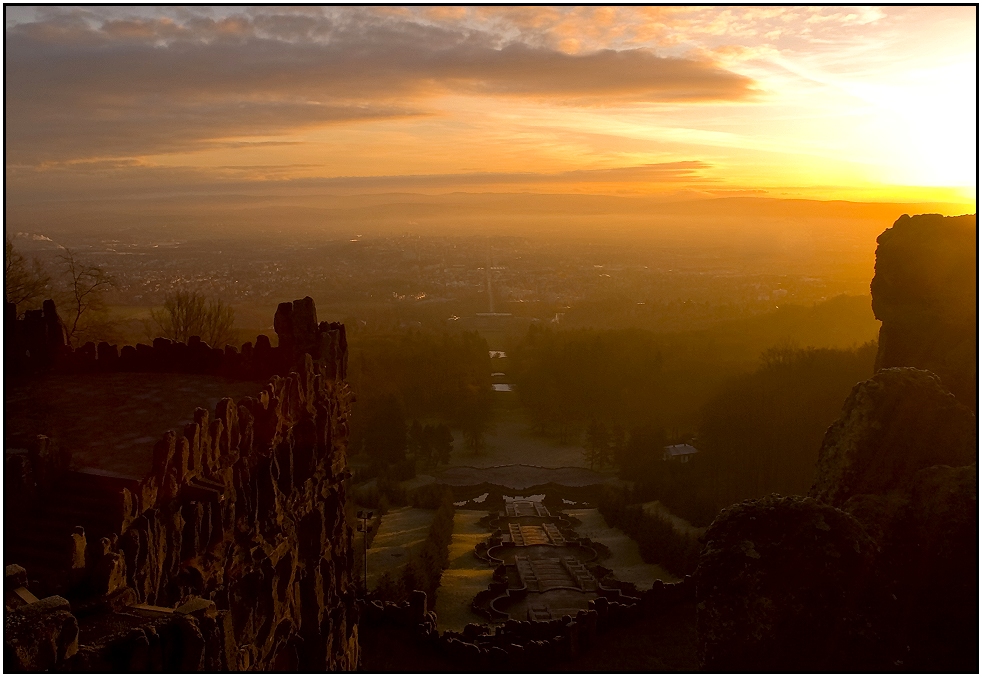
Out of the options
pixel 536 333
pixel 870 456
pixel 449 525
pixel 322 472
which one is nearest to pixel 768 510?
pixel 870 456

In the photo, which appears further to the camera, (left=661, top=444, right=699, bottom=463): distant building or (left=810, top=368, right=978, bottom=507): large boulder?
(left=661, top=444, right=699, bottom=463): distant building

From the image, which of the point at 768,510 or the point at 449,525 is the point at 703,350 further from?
the point at 768,510

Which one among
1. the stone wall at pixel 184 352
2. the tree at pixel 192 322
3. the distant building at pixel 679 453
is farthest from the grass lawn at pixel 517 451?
the stone wall at pixel 184 352

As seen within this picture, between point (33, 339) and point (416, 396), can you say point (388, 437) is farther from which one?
point (33, 339)

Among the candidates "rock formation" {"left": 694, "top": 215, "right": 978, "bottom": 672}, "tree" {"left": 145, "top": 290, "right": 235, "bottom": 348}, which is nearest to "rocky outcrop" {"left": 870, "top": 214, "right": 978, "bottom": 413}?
"rock formation" {"left": 694, "top": 215, "right": 978, "bottom": 672}

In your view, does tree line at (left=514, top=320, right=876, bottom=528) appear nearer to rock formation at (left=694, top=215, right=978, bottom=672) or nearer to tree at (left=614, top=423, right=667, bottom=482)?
tree at (left=614, top=423, right=667, bottom=482)
